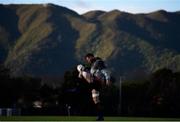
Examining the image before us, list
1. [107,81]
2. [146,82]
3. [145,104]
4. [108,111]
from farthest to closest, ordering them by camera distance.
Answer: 1. [146,82]
2. [145,104]
3. [108,111]
4. [107,81]

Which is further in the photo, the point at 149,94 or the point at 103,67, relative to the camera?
the point at 149,94

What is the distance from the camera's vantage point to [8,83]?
82.6 metres

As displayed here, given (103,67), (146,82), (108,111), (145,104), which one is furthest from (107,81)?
(146,82)

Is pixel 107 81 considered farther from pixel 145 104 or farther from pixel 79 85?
pixel 145 104

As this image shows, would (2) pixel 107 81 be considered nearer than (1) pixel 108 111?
Yes

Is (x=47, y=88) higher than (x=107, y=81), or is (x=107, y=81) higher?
(x=107, y=81)

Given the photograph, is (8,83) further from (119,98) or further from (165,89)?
(165,89)

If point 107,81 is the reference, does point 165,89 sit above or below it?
below

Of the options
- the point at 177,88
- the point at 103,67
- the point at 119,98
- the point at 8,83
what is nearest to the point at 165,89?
the point at 177,88

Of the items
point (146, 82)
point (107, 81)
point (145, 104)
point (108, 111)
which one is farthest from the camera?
point (146, 82)

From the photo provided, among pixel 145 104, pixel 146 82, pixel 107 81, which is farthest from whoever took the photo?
pixel 146 82

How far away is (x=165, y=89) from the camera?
285ft

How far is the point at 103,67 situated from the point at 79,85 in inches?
27.9

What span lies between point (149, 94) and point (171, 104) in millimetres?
5643
